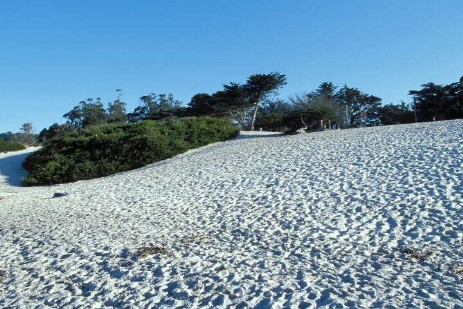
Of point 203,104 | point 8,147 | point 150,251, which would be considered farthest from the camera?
point 203,104

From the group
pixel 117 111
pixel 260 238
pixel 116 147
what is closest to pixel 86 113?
pixel 117 111

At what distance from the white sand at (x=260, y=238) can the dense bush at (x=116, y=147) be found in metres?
7.19

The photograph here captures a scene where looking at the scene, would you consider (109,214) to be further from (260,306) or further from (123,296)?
(260,306)

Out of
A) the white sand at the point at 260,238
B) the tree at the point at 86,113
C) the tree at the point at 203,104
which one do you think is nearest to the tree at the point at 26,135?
the tree at the point at 86,113

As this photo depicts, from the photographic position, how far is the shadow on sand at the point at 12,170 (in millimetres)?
22997

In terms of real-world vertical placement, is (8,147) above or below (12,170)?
above

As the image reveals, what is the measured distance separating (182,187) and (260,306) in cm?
863

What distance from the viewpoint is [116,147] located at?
23531 millimetres

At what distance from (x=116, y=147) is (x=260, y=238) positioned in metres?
17.6

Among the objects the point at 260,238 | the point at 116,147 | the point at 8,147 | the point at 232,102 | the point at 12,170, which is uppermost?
the point at 232,102

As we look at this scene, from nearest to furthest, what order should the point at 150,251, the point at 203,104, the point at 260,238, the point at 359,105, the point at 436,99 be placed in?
the point at 150,251 < the point at 260,238 < the point at 436,99 < the point at 203,104 < the point at 359,105

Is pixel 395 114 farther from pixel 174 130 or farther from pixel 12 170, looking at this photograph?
pixel 12 170

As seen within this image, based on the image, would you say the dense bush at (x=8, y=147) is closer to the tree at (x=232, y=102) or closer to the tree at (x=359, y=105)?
→ the tree at (x=232, y=102)

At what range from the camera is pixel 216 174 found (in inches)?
575
